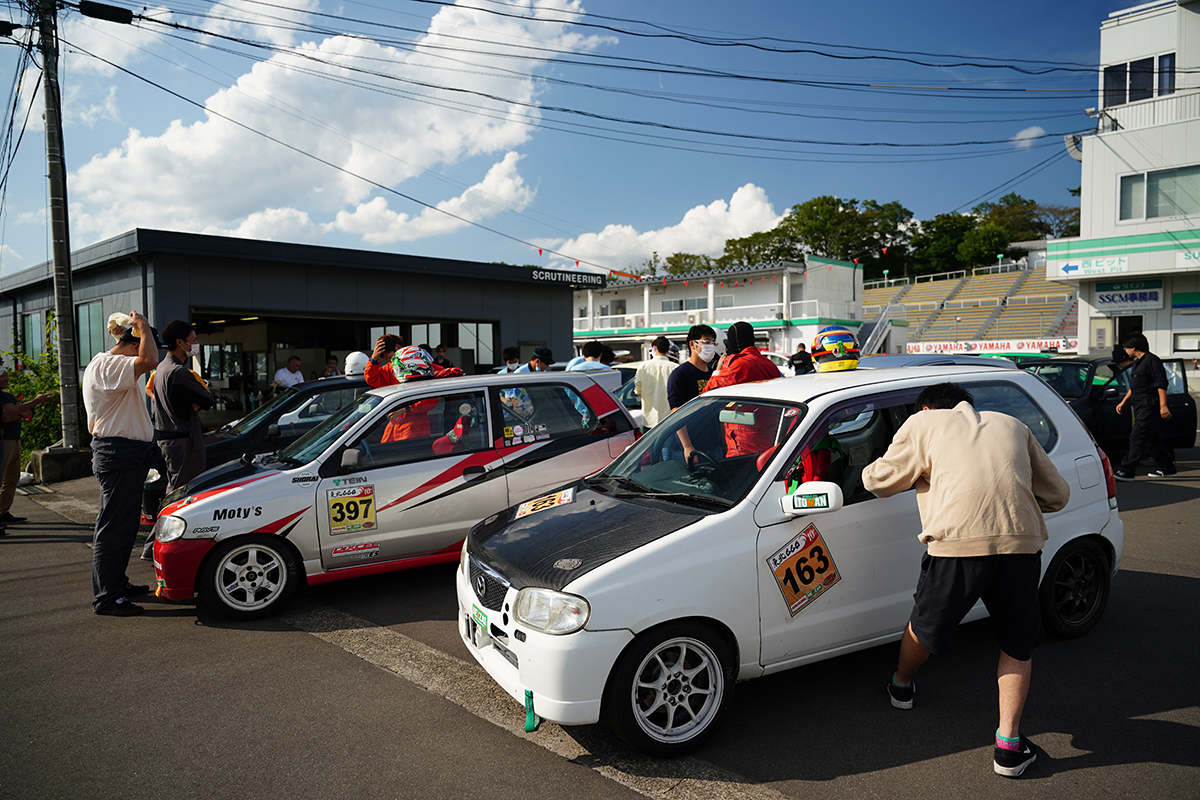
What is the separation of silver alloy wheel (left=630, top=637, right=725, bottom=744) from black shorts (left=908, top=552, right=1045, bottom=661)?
3.30ft

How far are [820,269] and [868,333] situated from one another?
582 centimetres

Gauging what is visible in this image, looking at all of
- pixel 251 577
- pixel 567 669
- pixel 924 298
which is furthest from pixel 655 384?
pixel 924 298

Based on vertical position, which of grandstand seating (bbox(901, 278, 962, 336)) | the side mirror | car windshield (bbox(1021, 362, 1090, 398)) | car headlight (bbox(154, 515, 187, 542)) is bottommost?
car headlight (bbox(154, 515, 187, 542))

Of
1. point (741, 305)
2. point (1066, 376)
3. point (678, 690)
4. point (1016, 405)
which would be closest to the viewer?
point (678, 690)

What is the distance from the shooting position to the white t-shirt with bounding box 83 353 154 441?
5.16 m

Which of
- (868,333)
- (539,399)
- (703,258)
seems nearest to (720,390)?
(539,399)

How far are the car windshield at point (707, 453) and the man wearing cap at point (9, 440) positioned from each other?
6.64m

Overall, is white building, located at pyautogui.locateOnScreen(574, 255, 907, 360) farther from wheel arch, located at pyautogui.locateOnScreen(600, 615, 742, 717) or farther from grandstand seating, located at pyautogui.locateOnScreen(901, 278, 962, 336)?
wheel arch, located at pyautogui.locateOnScreen(600, 615, 742, 717)

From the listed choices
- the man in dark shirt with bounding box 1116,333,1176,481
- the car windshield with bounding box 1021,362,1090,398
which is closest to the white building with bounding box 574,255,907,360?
the car windshield with bounding box 1021,362,1090,398

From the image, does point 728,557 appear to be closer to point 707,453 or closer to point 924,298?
point 707,453

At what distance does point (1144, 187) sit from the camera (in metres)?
24.7

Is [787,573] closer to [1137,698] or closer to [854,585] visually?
[854,585]

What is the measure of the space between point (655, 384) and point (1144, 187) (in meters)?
25.3

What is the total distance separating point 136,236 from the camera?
12.6m
